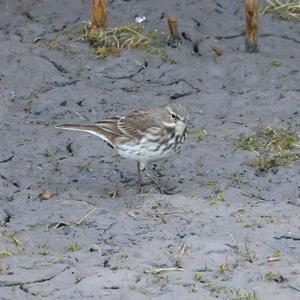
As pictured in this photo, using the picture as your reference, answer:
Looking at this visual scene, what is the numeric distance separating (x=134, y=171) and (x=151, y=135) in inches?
23.2

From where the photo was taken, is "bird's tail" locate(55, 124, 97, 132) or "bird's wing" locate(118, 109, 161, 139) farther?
"bird's tail" locate(55, 124, 97, 132)

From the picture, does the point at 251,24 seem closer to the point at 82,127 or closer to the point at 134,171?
the point at 134,171

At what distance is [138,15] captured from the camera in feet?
43.4

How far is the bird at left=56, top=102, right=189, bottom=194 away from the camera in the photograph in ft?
31.9

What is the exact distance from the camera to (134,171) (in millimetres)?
10242

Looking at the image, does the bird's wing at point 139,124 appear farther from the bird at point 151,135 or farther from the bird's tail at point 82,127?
the bird's tail at point 82,127

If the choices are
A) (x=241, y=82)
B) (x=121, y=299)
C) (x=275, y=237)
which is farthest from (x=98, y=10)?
(x=121, y=299)

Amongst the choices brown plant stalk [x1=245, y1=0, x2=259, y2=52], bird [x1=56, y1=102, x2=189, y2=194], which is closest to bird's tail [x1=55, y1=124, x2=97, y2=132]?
bird [x1=56, y1=102, x2=189, y2=194]

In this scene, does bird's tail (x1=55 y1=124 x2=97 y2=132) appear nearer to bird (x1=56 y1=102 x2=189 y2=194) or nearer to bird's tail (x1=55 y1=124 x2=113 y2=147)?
bird's tail (x1=55 y1=124 x2=113 y2=147)

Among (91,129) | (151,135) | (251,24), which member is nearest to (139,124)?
(151,135)

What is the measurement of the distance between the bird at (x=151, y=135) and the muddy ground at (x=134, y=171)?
30 centimetres

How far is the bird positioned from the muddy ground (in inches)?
11.7

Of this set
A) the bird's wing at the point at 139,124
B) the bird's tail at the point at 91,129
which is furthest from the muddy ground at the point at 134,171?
the bird's wing at the point at 139,124

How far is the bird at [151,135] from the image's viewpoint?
31.9ft
